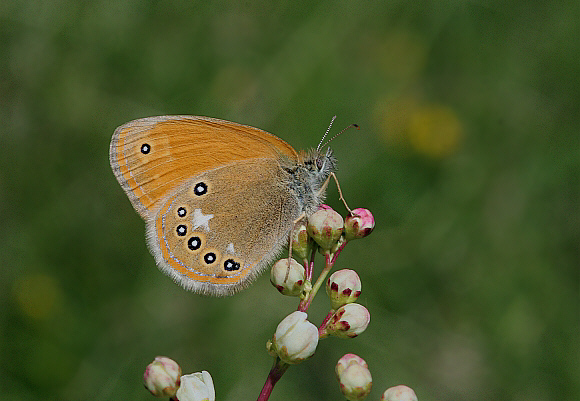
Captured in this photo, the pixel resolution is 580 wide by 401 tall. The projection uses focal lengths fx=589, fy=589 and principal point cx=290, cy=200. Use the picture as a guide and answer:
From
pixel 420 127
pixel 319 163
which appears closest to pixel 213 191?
pixel 319 163

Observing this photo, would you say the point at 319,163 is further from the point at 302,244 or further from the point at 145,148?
the point at 145,148

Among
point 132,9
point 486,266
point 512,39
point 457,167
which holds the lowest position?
point 486,266

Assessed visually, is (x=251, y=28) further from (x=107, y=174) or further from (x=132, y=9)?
(x=107, y=174)

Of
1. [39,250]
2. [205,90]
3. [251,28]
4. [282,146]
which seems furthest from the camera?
[251,28]

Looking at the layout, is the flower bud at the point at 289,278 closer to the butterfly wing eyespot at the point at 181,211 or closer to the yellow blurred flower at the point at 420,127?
the butterfly wing eyespot at the point at 181,211

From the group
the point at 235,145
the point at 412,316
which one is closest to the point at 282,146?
the point at 235,145

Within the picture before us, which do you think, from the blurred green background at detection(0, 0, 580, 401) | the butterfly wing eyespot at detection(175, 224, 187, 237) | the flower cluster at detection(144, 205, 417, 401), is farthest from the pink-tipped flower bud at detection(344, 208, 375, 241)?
the blurred green background at detection(0, 0, 580, 401)

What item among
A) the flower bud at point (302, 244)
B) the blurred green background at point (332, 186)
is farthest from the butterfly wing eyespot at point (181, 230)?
the blurred green background at point (332, 186)

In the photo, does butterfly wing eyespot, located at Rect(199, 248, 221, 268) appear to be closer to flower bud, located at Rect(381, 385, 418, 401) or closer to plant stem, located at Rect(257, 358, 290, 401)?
plant stem, located at Rect(257, 358, 290, 401)
